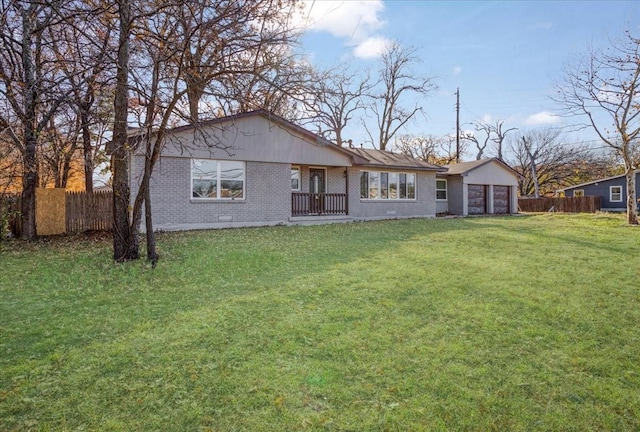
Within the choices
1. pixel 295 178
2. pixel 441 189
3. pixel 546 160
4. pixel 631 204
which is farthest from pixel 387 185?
pixel 546 160

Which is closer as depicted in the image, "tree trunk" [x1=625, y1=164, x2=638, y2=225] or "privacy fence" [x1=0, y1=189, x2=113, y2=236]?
"privacy fence" [x1=0, y1=189, x2=113, y2=236]

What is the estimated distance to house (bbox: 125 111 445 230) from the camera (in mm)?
13281

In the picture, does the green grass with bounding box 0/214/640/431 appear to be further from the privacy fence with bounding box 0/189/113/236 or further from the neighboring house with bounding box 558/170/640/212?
the neighboring house with bounding box 558/170/640/212

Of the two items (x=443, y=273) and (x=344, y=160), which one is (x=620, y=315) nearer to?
(x=443, y=273)

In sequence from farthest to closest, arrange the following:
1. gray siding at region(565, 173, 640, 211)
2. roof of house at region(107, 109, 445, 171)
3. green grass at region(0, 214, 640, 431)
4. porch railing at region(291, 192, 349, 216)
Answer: gray siding at region(565, 173, 640, 211) → porch railing at region(291, 192, 349, 216) → roof of house at region(107, 109, 445, 171) → green grass at region(0, 214, 640, 431)

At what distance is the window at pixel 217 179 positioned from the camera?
13891 mm

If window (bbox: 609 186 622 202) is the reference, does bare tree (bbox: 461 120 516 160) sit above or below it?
above

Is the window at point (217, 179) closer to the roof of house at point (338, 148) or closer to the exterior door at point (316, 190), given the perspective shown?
the roof of house at point (338, 148)

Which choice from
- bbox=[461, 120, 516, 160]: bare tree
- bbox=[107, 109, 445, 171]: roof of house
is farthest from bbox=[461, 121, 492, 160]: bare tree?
bbox=[107, 109, 445, 171]: roof of house

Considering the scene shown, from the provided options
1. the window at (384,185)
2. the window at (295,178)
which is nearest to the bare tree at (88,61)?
the window at (295,178)

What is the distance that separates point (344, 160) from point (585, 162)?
1609 inches

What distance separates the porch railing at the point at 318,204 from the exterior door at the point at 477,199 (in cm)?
1112

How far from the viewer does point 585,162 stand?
44.9 metres

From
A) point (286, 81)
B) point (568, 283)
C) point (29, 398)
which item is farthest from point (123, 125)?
point (568, 283)
